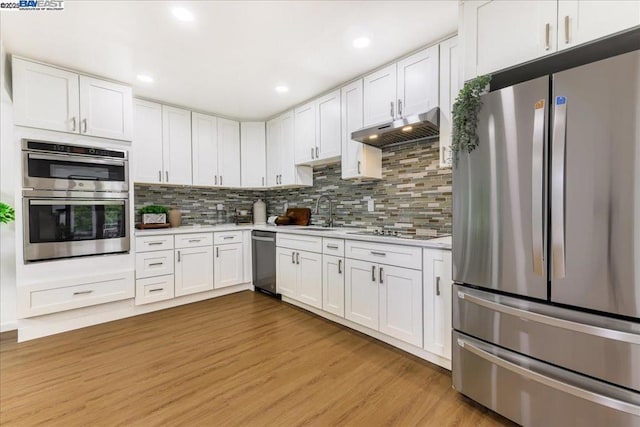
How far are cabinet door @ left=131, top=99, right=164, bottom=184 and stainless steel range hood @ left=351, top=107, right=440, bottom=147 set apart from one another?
255 cm

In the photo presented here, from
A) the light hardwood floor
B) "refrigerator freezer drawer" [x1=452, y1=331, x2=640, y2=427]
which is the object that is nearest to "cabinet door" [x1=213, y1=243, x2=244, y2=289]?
the light hardwood floor

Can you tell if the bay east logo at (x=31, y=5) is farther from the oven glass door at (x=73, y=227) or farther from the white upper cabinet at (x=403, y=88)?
the white upper cabinet at (x=403, y=88)

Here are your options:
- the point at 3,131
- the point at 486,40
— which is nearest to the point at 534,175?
the point at 486,40

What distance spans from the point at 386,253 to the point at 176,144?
3115 millimetres

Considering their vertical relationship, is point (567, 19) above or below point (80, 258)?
above

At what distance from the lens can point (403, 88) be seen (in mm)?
2648

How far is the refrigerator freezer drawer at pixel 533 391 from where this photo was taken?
124 centimetres

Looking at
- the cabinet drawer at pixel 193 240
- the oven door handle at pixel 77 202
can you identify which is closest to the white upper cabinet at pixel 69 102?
the oven door handle at pixel 77 202

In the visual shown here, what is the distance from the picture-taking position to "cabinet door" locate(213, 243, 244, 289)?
12.8 feet

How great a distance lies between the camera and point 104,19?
6.95ft

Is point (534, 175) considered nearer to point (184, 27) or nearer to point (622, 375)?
point (622, 375)

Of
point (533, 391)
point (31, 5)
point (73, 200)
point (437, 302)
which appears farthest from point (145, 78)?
point (533, 391)

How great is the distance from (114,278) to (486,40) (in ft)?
12.9

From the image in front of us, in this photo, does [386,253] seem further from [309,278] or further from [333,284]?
[309,278]
